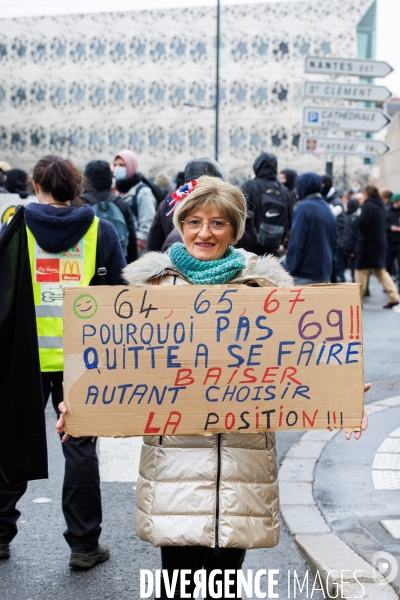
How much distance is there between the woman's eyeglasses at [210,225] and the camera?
118 inches

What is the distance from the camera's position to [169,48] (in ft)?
188

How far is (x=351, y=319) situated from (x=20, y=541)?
2371 millimetres

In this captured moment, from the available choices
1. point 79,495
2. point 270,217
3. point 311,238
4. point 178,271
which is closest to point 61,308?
point 79,495

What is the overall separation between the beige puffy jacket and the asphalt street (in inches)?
42.1

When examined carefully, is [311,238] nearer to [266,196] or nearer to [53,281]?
[266,196]

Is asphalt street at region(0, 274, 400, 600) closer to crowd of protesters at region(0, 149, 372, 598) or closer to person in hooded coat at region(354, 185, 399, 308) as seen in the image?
crowd of protesters at region(0, 149, 372, 598)

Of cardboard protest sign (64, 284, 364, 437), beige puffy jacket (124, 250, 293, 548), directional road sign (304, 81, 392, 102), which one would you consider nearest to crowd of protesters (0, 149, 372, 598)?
beige puffy jacket (124, 250, 293, 548)

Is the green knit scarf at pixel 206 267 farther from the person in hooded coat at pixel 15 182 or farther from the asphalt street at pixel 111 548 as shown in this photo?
the person in hooded coat at pixel 15 182

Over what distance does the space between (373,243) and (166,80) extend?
148 feet

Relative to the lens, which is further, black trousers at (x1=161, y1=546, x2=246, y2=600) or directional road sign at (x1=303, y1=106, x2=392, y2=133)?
directional road sign at (x1=303, y1=106, x2=392, y2=133)

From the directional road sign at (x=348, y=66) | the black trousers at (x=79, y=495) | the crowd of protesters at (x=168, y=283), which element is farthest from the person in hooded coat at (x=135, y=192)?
the black trousers at (x=79, y=495)

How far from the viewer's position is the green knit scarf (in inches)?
114

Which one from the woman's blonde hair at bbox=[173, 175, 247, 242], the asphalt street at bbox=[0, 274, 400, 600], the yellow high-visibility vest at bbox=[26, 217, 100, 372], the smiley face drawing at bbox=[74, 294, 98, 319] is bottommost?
the asphalt street at bbox=[0, 274, 400, 600]

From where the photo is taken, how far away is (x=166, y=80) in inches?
2234
